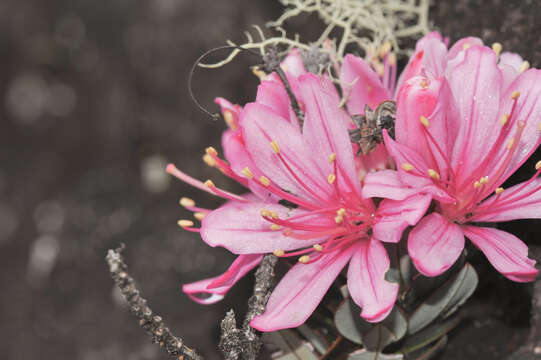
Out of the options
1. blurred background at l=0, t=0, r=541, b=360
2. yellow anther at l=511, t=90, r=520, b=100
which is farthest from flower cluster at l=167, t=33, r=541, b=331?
blurred background at l=0, t=0, r=541, b=360

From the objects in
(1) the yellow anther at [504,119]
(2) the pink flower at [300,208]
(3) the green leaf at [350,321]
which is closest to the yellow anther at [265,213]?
(2) the pink flower at [300,208]

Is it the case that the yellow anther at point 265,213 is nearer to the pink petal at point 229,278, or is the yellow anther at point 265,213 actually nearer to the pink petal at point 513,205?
the pink petal at point 229,278

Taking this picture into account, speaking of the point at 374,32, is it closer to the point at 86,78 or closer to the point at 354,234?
the point at 354,234

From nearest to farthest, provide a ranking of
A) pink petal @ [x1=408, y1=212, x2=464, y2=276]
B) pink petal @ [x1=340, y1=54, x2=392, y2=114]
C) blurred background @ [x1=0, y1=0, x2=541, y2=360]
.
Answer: pink petal @ [x1=408, y1=212, x2=464, y2=276]
pink petal @ [x1=340, y1=54, x2=392, y2=114]
blurred background @ [x1=0, y1=0, x2=541, y2=360]

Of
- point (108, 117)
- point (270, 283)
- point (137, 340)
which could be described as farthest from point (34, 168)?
point (270, 283)

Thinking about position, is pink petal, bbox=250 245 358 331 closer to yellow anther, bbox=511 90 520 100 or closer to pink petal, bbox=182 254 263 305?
pink petal, bbox=182 254 263 305

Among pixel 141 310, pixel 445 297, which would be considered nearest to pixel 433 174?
pixel 445 297

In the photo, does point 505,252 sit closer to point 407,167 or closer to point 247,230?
point 407,167
